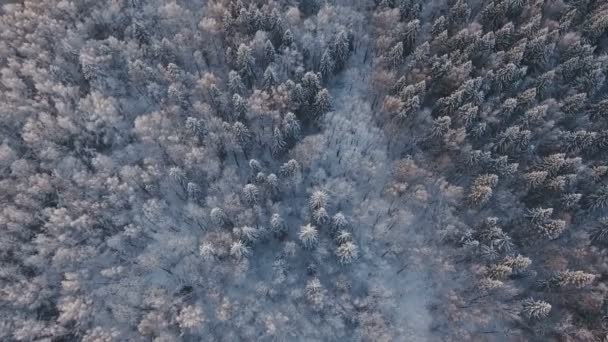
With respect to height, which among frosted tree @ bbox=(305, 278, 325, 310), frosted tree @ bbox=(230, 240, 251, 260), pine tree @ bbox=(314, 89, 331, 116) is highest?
pine tree @ bbox=(314, 89, 331, 116)

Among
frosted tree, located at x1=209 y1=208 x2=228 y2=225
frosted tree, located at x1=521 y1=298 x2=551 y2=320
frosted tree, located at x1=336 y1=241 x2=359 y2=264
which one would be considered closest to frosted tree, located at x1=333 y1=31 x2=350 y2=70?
frosted tree, located at x1=336 y1=241 x2=359 y2=264

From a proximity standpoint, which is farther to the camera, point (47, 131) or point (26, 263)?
point (47, 131)

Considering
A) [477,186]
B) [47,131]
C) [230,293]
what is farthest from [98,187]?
[477,186]

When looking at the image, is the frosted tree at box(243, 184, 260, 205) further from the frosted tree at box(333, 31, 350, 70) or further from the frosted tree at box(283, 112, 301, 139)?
the frosted tree at box(333, 31, 350, 70)

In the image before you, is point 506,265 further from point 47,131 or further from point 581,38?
point 47,131

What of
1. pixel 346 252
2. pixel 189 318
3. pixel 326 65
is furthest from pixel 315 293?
pixel 326 65

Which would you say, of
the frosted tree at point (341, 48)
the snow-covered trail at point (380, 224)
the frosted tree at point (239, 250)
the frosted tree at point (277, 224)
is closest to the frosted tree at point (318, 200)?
the frosted tree at point (277, 224)

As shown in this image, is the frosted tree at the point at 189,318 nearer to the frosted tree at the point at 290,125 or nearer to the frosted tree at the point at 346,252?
the frosted tree at the point at 346,252

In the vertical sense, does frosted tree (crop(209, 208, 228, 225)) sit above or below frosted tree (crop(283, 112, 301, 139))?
below
